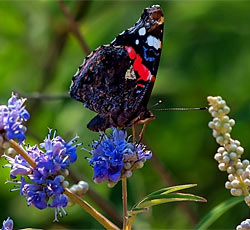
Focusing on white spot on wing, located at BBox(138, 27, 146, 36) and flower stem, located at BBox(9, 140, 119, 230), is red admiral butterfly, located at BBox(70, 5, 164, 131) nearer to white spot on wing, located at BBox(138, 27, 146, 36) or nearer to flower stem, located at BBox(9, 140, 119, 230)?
white spot on wing, located at BBox(138, 27, 146, 36)

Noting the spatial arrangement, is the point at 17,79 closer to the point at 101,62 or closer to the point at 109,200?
the point at 109,200

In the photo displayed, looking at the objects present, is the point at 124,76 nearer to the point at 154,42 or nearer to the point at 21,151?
the point at 154,42

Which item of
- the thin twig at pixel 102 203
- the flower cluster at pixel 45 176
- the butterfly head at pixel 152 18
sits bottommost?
the flower cluster at pixel 45 176

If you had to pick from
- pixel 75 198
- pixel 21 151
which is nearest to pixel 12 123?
pixel 21 151

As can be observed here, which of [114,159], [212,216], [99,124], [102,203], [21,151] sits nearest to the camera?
[21,151]

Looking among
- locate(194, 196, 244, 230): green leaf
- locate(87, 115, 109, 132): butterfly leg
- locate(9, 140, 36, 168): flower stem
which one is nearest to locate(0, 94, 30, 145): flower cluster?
locate(9, 140, 36, 168): flower stem

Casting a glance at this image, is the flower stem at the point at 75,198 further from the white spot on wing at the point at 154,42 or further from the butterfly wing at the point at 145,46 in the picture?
the white spot on wing at the point at 154,42

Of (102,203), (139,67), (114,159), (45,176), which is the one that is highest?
(139,67)

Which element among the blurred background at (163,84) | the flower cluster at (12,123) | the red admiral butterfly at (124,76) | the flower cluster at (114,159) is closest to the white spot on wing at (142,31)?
the red admiral butterfly at (124,76)
